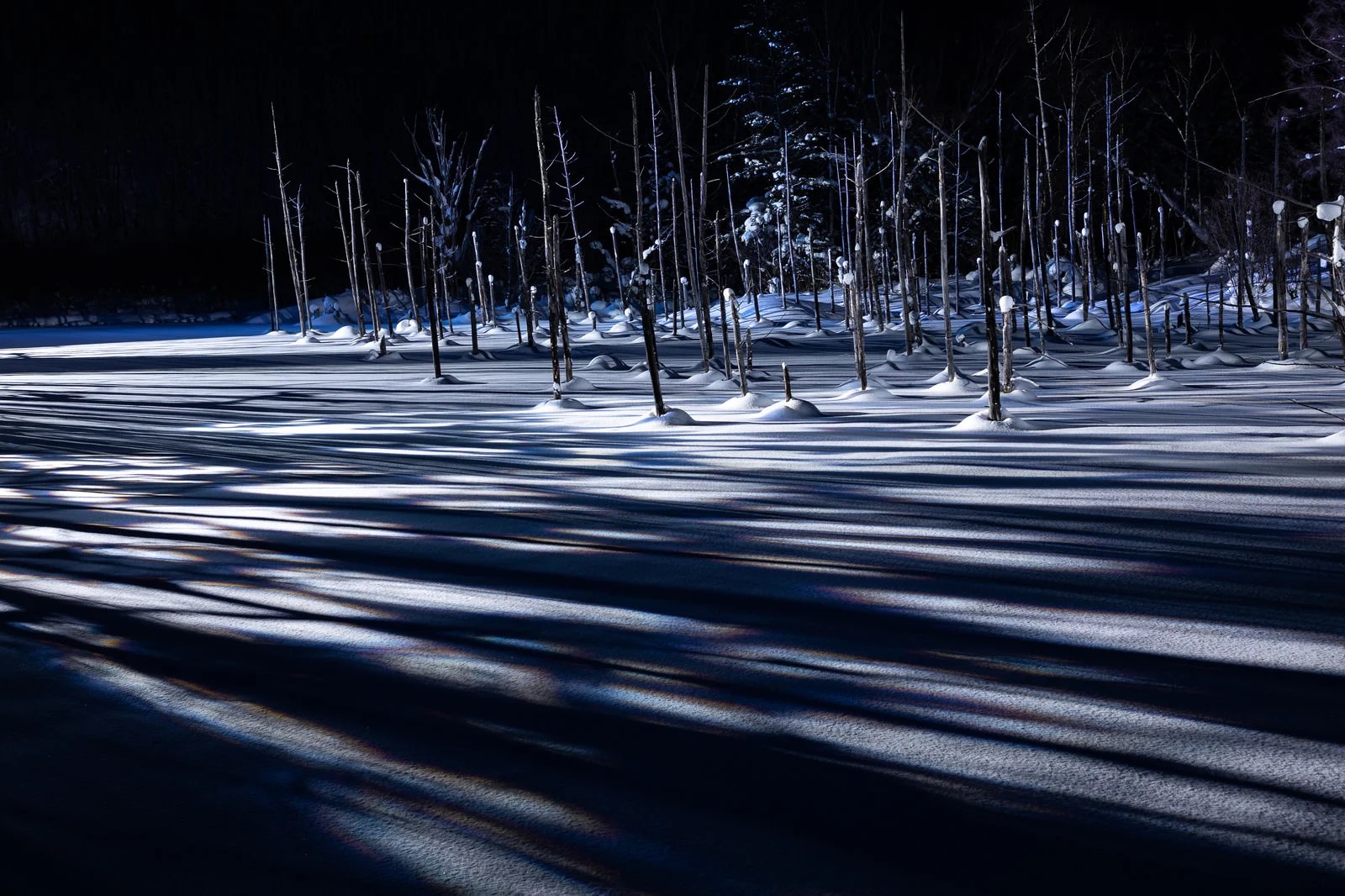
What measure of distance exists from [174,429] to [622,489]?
861 centimetres

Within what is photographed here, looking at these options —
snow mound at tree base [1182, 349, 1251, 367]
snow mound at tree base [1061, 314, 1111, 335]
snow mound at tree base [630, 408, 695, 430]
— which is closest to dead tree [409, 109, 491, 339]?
snow mound at tree base [1061, 314, 1111, 335]

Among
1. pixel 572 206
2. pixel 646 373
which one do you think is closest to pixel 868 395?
pixel 646 373

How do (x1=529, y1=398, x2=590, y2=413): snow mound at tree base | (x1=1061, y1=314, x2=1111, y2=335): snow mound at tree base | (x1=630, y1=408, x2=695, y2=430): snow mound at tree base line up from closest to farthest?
(x1=630, y1=408, x2=695, y2=430): snow mound at tree base
(x1=529, y1=398, x2=590, y2=413): snow mound at tree base
(x1=1061, y1=314, x2=1111, y2=335): snow mound at tree base

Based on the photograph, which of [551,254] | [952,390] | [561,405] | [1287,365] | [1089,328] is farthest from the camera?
[1089,328]

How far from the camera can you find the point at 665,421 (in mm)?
12586

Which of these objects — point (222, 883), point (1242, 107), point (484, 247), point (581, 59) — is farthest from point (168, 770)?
point (581, 59)

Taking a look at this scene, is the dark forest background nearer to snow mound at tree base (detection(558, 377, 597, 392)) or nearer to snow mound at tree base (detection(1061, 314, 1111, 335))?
snow mound at tree base (detection(1061, 314, 1111, 335))

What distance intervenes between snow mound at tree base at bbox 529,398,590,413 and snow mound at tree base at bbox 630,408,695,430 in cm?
242

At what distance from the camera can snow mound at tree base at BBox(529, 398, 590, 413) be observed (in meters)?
15.1

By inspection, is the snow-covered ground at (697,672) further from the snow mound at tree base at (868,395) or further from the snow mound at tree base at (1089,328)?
the snow mound at tree base at (1089,328)

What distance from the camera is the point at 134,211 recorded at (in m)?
56.0

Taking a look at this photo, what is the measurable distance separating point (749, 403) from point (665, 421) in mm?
2134

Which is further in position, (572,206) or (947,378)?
(572,206)

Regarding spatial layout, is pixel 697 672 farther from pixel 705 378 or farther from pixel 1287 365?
pixel 1287 365
